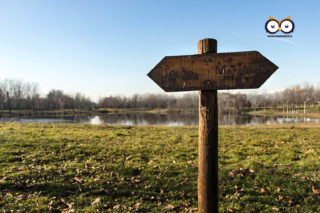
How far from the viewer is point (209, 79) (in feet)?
8.96

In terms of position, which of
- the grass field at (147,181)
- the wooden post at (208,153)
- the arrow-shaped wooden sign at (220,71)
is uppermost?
the arrow-shaped wooden sign at (220,71)

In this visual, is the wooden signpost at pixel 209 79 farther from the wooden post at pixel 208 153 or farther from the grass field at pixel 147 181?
the grass field at pixel 147 181

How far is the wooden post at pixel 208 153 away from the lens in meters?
2.78

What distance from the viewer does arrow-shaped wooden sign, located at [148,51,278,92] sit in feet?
8.73

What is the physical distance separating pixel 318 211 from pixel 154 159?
5.43m

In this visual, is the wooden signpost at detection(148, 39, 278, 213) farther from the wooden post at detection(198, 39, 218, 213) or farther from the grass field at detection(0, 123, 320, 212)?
the grass field at detection(0, 123, 320, 212)

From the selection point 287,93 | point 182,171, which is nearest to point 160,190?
point 182,171

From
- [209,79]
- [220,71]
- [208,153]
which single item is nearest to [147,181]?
[208,153]

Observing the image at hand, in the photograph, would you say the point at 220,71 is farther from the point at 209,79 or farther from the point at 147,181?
the point at 147,181

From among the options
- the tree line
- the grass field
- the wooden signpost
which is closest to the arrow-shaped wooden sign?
the wooden signpost

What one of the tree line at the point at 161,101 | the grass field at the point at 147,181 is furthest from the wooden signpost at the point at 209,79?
the tree line at the point at 161,101

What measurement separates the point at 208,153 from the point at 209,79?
1.13m

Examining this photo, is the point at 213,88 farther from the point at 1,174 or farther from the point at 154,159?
the point at 1,174

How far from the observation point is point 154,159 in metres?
7.94
